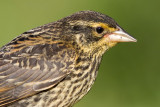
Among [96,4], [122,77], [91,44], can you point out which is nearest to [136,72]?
[122,77]

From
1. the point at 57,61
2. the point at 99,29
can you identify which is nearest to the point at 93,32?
the point at 99,29

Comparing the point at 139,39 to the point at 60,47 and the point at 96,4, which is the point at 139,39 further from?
the point at 60,47

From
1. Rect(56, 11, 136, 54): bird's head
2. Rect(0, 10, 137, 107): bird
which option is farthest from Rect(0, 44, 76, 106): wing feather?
Rect(56, 11, 136, 54): bird's head

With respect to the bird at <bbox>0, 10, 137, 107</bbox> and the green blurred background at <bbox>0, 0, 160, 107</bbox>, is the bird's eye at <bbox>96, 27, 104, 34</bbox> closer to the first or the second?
the bird at <bbox>0, 10, 137, 107</bbox>

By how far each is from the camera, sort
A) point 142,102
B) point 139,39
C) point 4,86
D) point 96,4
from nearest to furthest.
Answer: point 4,86
point 142,102
point 139,39
point 96,4

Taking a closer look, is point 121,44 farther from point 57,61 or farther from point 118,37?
point 57,61

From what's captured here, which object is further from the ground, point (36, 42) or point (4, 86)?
point (36, 42)
